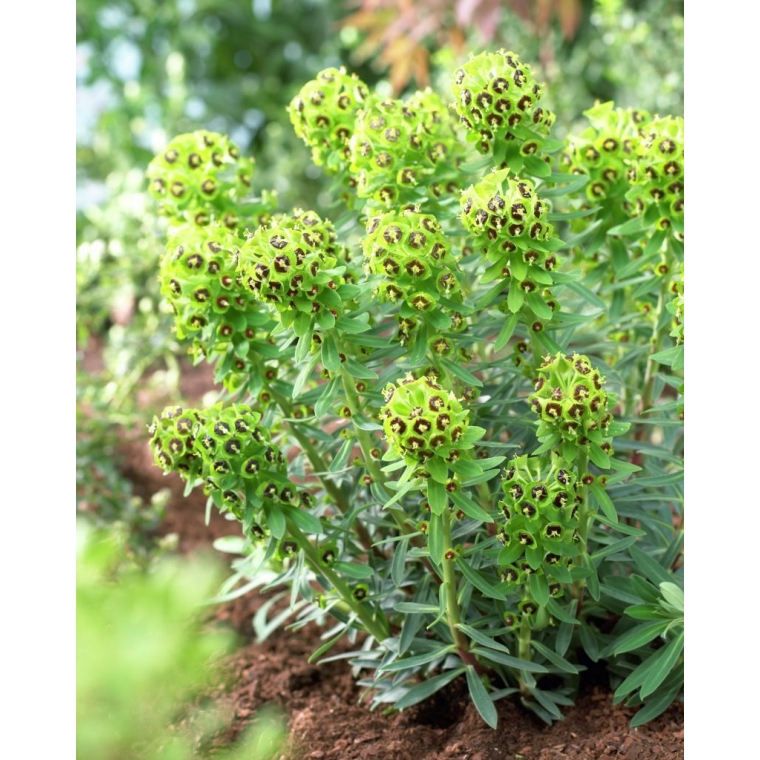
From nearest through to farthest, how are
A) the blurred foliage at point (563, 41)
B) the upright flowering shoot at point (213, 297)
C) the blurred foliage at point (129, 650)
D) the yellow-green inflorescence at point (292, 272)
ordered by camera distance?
1. the blurred foliage at point (129, 650)
2. the yellow-green inflorescence at point (292, 272)
3. the upright flowering shoot at point (213, 297)
4. the blurred foliage at point (563, 41)

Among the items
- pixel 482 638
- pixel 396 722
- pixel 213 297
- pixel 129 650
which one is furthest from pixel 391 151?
pixel 129 650

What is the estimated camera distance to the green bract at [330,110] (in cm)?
207

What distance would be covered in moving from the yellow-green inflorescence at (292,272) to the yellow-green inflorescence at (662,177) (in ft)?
2.34

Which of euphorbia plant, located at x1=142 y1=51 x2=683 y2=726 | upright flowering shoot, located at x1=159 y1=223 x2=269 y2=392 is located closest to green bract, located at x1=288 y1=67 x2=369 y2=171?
euphorbia plant, located at x1=142 y1=51 x2=683 y2=726

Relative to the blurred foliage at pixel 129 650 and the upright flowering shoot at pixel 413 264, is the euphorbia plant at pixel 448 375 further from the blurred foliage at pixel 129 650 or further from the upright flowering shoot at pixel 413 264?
the blurred foliage at pixel 129 650

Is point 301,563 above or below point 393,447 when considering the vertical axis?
below

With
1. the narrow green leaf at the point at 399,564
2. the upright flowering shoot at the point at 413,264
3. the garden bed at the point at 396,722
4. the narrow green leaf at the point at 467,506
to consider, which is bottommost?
the garden bed at the point at 396,722

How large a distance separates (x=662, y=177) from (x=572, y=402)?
637 mm

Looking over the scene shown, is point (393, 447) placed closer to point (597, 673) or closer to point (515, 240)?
point (515, 240)

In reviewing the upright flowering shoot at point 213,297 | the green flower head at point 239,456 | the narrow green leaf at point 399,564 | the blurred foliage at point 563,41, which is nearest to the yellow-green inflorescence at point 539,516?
the narrow green leaf at point 399,564

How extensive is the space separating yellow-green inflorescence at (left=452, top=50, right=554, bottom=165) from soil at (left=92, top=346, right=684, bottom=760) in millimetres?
1158

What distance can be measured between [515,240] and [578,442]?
0.38 metres
